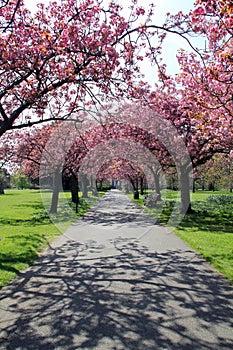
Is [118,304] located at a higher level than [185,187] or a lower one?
lower

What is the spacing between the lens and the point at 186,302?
4.95 metres

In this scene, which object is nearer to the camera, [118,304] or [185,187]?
[118,304]

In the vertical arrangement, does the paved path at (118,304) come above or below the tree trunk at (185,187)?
below

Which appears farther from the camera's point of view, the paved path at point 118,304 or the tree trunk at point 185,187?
the tree trunk at point 185,187

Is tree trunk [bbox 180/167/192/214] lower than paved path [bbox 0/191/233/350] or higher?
higher

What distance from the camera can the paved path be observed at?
12.3 ft

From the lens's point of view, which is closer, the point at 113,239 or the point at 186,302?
the point at 186,302

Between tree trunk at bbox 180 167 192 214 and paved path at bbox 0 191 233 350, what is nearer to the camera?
paved path at bbox 0 191 233 350

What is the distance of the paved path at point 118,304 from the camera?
376cm

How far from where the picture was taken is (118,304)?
488 cm

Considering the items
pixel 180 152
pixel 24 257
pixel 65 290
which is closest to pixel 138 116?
pixel 180 152

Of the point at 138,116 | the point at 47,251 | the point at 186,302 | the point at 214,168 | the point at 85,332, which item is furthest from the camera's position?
the point at 214,168

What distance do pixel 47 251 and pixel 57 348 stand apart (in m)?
5.59

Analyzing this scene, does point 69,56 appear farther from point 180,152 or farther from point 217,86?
point 180,152
